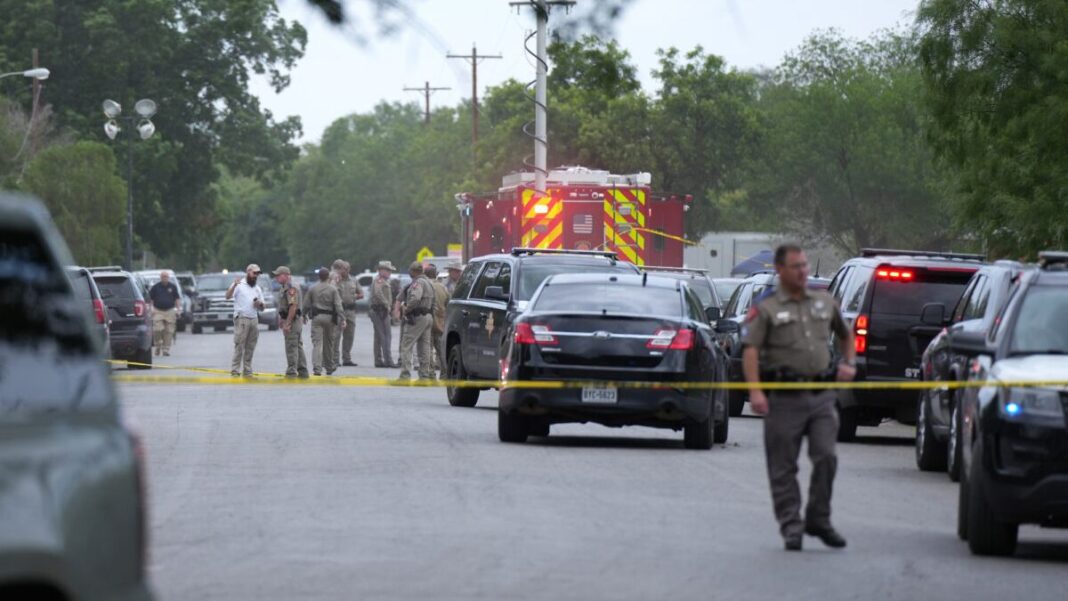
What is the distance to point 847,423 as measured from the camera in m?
21.3

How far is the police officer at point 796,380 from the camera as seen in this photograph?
39.4 ft

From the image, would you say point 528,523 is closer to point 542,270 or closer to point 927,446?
point 927,446

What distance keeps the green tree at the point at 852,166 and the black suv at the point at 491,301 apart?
6070 cm

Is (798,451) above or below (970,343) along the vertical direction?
below

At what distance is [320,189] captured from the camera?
149 metres

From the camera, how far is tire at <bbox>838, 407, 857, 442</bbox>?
832 inches

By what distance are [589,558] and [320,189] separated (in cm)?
13866

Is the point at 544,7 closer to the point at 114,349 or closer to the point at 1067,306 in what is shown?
the point at 1067,306

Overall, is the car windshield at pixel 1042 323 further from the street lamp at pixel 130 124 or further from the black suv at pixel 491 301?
the street lamp at pixel 130 124

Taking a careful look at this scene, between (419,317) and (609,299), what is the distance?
14343mm

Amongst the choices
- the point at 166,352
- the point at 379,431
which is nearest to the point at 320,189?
the point at 166,352

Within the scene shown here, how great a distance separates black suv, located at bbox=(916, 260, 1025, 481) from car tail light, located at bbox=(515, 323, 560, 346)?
325 centimetres

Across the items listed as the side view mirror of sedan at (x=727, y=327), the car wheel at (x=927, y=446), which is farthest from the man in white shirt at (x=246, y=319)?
the car wheel at (x=927, y=446)

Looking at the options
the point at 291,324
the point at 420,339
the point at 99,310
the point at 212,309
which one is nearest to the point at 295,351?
the point at 291,324
